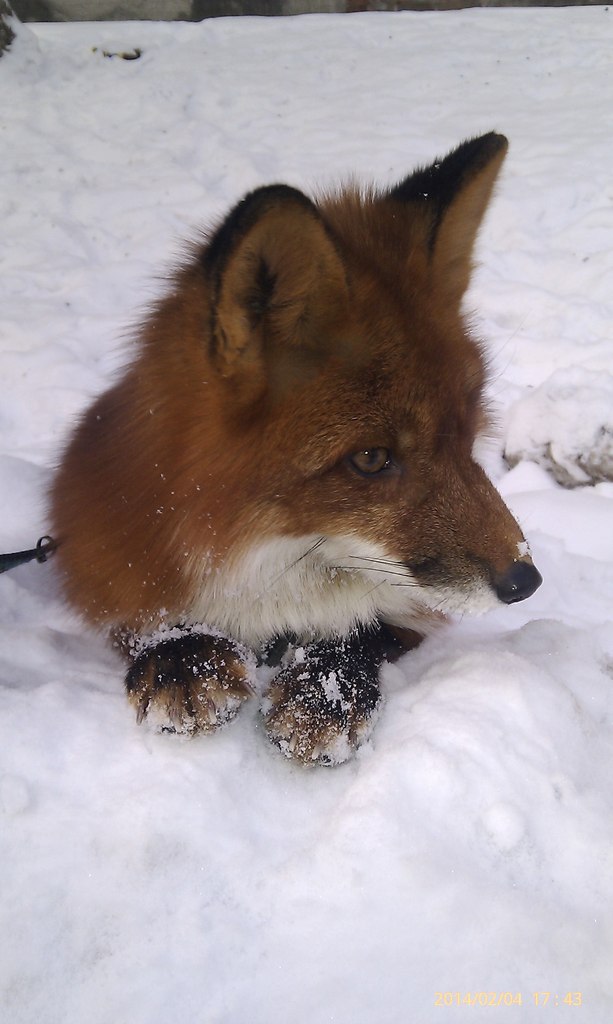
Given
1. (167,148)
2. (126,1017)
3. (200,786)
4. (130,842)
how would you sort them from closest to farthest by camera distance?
(126,1017), (130,842), (200,786), (167,148)

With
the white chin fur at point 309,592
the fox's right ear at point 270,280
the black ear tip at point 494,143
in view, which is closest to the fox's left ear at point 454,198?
the black ear tip at point 494,143

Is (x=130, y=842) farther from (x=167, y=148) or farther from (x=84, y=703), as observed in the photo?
(x=167, y=148)

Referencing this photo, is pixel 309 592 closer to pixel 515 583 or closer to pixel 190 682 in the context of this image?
pixel 190 682

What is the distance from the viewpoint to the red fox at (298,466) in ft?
4.57

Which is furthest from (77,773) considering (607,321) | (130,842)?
(607,321)

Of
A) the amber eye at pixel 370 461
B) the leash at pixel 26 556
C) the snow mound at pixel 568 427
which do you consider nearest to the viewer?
the amber eye at pixel 370 461

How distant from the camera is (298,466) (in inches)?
56.7

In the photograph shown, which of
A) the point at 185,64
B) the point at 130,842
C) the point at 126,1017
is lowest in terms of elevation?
the point at 126,1017

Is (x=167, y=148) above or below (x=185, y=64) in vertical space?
below

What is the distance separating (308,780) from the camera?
5.51ft

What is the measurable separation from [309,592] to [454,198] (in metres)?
0.99

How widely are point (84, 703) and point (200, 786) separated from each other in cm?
40
